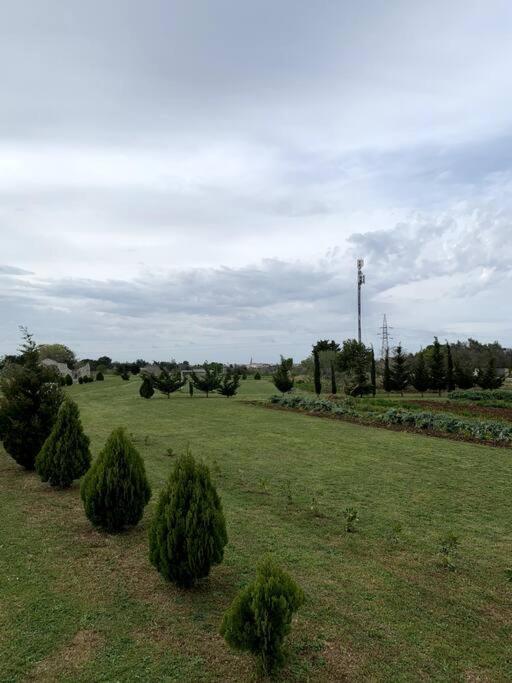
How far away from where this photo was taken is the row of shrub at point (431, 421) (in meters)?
13.3

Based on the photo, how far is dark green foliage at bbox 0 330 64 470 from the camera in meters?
9.25

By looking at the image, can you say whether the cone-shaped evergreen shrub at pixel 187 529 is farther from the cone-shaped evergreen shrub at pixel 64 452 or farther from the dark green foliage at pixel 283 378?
the dark green foliage at pixel 283 378

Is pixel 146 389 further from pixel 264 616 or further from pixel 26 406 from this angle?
pixel 264 616

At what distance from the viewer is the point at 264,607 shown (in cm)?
310

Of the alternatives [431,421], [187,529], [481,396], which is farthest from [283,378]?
[187,529]

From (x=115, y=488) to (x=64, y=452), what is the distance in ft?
8.56

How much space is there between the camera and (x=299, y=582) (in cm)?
468

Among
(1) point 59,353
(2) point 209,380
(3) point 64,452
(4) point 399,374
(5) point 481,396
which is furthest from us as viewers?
(1) point 59,353

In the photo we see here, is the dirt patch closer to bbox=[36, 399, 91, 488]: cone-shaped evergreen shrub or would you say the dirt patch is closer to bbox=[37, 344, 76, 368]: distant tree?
bbox=[36, 399, 91, 488]: cone-shaped evergreen shrub

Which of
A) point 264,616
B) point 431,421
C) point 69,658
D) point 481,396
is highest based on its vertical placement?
point 481,396

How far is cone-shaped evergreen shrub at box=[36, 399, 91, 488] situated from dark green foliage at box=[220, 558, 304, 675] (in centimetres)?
561

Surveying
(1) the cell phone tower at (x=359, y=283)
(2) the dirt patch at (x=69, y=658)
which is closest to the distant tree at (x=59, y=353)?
(1) the cell phone tower at (x=359, y=283)

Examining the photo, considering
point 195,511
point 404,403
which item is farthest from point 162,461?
point 404,403

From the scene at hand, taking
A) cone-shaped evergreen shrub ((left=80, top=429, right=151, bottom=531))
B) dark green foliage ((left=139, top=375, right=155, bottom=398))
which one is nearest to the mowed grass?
cone-shaped evergreen shrub ((left=80, top=429, right=151, bottom=531))
